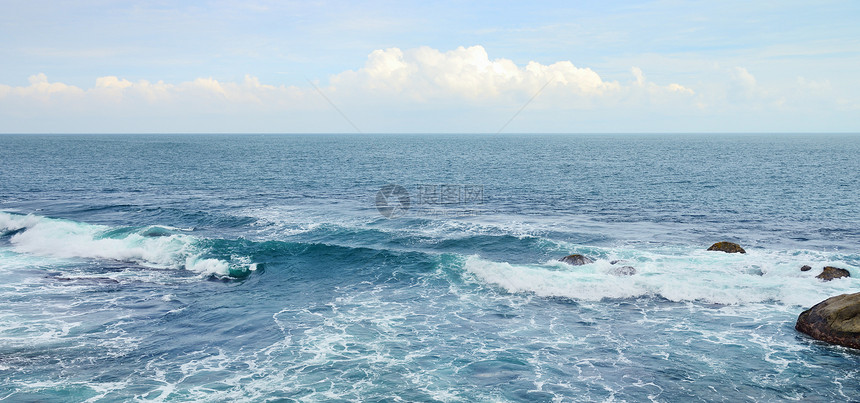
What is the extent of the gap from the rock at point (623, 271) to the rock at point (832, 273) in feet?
37.9

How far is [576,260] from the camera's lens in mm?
39938

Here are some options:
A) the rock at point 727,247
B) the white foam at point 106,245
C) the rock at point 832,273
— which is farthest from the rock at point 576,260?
the white foam at point 106,245

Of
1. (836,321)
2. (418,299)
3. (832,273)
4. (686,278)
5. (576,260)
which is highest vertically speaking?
(832,273)

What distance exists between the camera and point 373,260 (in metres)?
42.8

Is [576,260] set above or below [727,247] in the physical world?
below

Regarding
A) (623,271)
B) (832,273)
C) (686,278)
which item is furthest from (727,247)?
(623,271)

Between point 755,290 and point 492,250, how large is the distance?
19.1 metres

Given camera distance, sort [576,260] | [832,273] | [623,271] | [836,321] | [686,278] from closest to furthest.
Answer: [836,321] < [832,273] < [686,278] < [623,271] < [576,260]

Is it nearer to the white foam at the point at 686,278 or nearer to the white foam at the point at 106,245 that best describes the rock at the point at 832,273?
the white foam at the point at 686,278

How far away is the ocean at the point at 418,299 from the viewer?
916 inches

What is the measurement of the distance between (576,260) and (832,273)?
629 inches

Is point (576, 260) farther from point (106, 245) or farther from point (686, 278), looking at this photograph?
point (106, 245)

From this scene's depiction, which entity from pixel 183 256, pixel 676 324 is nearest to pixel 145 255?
pixel 183 256

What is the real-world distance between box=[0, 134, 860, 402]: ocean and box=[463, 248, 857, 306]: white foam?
0.18 m
